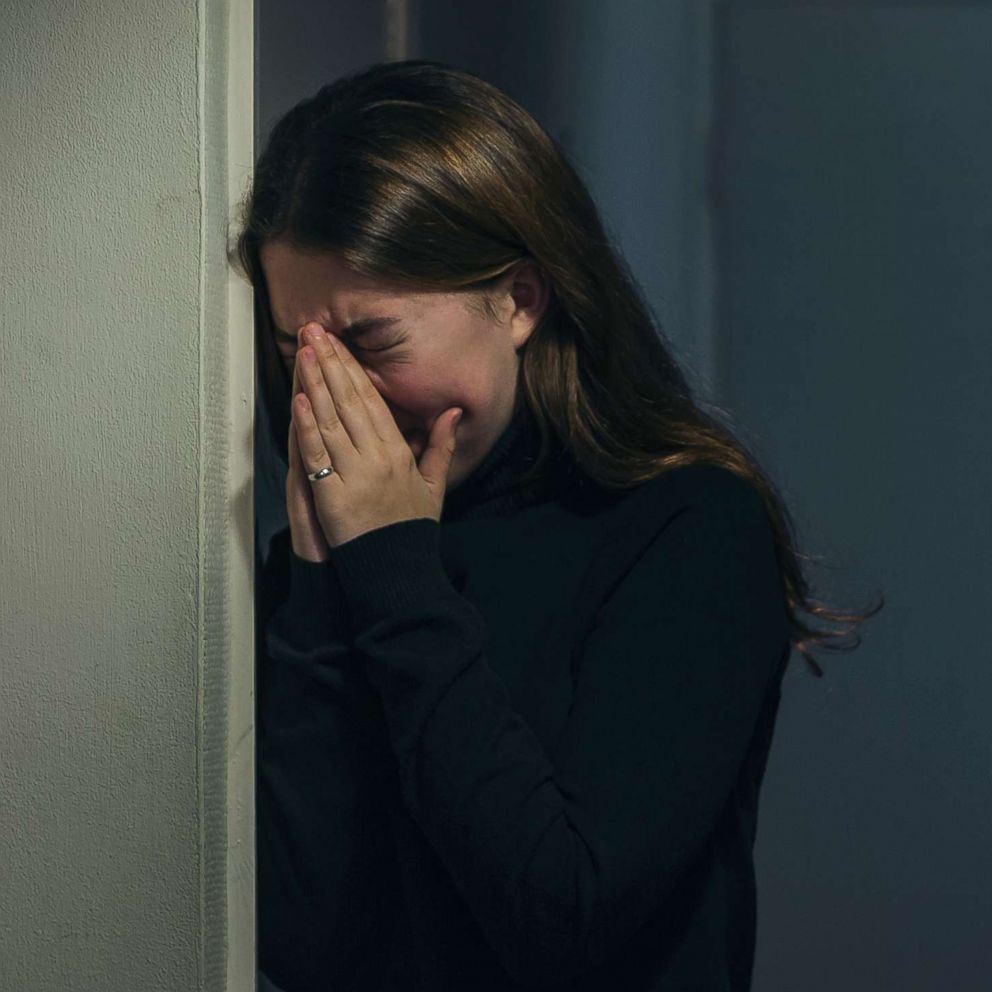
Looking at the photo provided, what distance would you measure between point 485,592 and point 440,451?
0.10 meters

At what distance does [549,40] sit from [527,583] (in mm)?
808

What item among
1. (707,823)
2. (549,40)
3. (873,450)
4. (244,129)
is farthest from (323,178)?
(873,450)

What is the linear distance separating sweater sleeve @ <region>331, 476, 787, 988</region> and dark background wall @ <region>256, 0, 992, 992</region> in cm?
61

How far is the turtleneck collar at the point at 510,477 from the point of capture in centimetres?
92

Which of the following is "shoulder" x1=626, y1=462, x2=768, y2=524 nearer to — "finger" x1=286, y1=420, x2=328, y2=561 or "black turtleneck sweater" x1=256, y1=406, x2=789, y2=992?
"black turtleneck sweater" x1=256, y1=406, x2=789, y2=992

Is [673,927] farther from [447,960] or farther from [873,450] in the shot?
[873,450]

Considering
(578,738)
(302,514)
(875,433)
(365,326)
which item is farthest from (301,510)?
(875,433)

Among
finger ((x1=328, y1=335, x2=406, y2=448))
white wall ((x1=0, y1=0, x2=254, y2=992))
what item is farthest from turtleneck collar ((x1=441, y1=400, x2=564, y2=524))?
white wall ((x1=0, y1=0, x2=254, y2=992))

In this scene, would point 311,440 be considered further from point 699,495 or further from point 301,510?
point 699,495

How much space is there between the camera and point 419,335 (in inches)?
33.4

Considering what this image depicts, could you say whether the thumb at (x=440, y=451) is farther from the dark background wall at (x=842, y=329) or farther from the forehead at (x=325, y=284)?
the dark background wall at (x=842, y=329)

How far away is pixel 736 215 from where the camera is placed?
152 cm

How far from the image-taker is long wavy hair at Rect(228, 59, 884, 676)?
2.75 ft

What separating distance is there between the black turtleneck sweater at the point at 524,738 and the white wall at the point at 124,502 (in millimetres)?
103
